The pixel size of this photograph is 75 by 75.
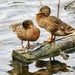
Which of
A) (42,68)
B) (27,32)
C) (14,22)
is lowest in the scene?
(42,68)

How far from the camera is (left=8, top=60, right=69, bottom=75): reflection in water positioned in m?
8.95

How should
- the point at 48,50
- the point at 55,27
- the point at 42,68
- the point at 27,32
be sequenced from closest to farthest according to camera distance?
the point at 42,68 < the point at 48,50 < the point at 27,32 < the point at 55,27

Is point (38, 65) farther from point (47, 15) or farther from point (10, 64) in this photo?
point (47, 15)

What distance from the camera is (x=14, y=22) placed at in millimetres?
13133

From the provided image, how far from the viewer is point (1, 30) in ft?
40.2

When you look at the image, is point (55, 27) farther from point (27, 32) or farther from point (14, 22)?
point (14, 22)

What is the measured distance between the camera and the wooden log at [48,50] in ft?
30.9

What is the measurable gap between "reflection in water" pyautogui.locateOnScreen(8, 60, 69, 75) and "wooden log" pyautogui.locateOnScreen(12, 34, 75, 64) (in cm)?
16

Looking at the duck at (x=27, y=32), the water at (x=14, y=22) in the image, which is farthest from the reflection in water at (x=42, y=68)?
the duck at (x=27, y=32)

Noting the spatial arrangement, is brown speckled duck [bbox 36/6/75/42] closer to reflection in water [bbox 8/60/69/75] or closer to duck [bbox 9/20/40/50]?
duck [bbox 9/20/40/50]

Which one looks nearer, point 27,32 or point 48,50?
point 48,50

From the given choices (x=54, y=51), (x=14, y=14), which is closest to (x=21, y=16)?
(x=14, y=14)

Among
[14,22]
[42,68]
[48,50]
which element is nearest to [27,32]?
[48,50]

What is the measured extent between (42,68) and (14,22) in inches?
166
